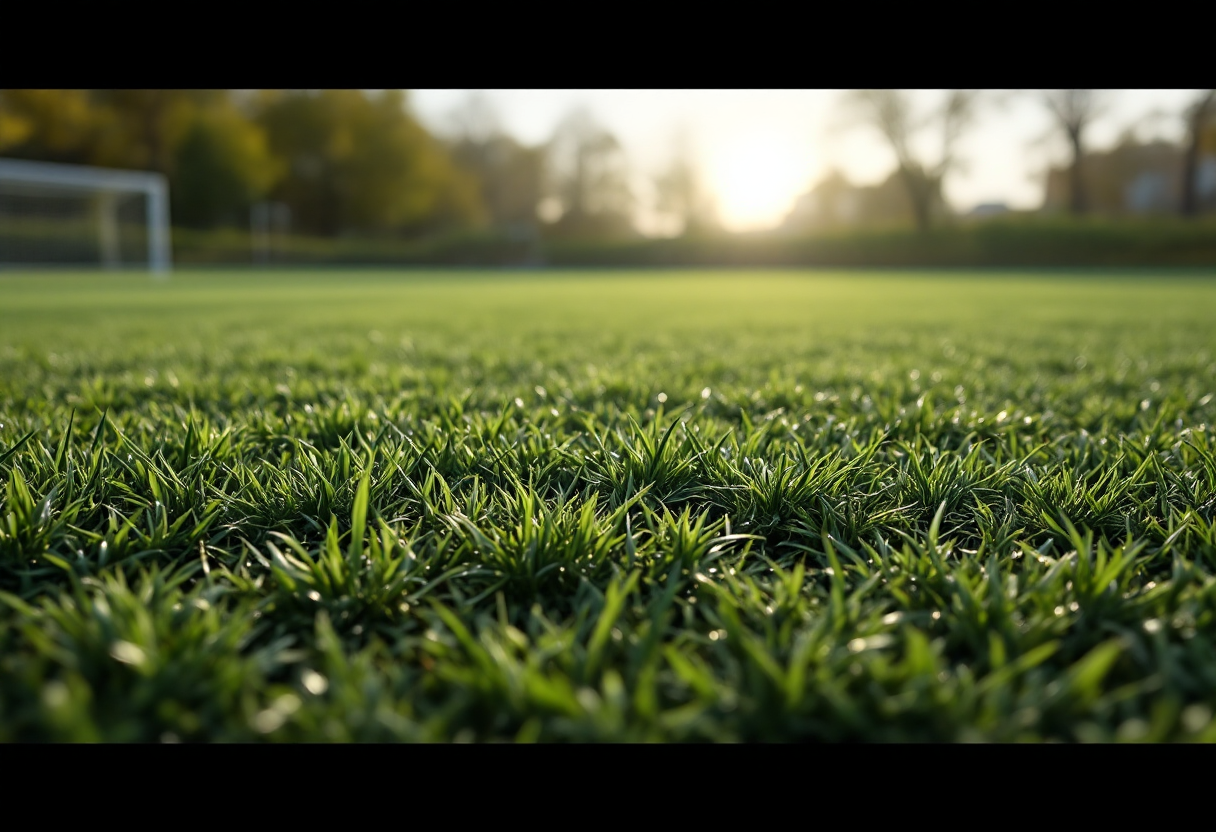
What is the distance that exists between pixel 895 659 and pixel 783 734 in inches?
11.9

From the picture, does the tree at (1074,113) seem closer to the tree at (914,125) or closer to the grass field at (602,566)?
the tree at (914,125)

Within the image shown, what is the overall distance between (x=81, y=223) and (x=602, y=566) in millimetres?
31832

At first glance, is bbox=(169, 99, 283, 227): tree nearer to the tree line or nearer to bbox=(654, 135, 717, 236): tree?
the tree line

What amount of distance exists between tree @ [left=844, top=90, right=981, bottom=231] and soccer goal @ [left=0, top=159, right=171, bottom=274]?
109 ft

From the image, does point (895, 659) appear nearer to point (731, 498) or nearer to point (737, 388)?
point (731, 498)

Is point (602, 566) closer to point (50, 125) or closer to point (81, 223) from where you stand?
point (81, 223)

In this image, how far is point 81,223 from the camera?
2567cm

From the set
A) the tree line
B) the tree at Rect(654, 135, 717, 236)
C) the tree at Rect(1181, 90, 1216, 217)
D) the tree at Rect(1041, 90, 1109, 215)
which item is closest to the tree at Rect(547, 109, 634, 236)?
the tree line

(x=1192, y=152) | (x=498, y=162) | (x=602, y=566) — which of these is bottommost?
(x=602, y=566)

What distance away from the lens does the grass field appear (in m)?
0.95

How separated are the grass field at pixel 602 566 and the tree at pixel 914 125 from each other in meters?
38.8

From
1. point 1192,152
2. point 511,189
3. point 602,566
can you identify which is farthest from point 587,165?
point 602,566
